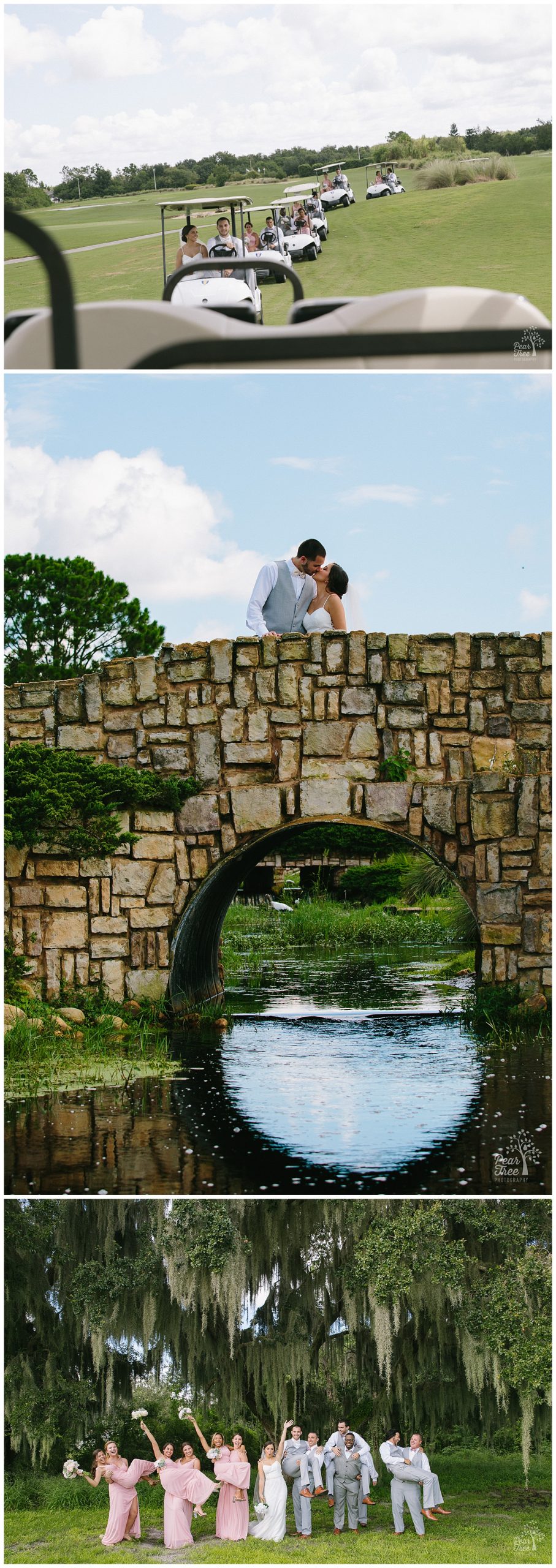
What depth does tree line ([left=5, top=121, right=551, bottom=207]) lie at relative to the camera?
526cm

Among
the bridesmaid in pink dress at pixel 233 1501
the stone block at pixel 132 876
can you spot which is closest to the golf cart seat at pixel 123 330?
the stone block at pixel 132 876

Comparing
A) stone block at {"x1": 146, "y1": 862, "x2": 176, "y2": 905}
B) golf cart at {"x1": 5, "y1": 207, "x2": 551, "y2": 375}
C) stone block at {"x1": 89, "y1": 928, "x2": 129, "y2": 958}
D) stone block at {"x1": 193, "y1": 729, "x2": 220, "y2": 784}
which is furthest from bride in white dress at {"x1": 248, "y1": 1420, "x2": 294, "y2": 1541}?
golf cart at {"x1": 5, "y1": 207, "x2": 551, "y2": 375}

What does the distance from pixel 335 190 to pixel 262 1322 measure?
6944 mm

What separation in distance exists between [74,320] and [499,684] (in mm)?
4384

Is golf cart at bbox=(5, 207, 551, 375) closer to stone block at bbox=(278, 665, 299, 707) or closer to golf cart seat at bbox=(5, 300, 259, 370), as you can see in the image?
golf cart seat at bbox=(5, 300, 259, 370)

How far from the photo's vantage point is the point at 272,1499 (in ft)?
22.0

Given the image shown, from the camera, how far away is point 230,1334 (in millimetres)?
8125

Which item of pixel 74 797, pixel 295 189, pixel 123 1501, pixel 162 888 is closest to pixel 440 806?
pixel 162 888

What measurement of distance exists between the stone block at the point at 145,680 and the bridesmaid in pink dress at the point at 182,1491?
14.7ft

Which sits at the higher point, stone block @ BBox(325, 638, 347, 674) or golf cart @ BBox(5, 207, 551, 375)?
golf cart @ BBox(5, 207, 551, 375)

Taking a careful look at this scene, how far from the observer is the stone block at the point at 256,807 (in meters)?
7.88

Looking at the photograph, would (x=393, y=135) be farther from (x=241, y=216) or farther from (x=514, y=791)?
(x=514, y=791)

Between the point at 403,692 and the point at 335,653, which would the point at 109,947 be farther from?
the point at 403,692

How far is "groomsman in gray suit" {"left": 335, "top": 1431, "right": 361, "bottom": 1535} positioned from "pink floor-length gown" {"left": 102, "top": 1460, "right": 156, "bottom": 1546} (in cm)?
118
